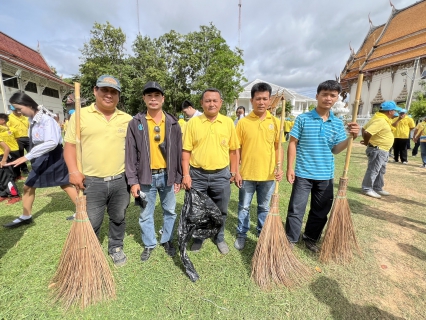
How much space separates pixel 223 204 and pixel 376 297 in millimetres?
1712

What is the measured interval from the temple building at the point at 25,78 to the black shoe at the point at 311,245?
1675 centimetres

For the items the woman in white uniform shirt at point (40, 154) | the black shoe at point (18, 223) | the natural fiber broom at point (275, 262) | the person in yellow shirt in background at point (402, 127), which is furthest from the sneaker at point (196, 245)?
the person in yellow shirt in background at point (402, 127)

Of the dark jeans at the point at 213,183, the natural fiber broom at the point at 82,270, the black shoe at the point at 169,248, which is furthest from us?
the black shoe at the point at 169,248

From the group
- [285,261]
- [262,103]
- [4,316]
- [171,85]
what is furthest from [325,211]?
[171,85]

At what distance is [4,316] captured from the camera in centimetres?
178

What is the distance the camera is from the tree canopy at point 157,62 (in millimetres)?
24906

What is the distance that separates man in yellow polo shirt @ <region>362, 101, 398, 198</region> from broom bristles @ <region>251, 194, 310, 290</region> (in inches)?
116

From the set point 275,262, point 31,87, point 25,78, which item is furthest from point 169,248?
point 31,87

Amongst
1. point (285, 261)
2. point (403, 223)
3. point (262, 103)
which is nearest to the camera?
point (285, 261)

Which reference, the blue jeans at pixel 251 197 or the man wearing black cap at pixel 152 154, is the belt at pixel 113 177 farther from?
the blue jeans at pixel 251 197

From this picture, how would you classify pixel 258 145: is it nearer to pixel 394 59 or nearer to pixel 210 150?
pixel 210 150

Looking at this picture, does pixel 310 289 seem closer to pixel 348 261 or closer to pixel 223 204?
pixel 348 261

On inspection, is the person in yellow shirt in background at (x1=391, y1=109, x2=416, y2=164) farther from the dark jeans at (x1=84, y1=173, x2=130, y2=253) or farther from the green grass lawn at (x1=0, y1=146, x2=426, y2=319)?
the dark jeans at (x1=84, y1=173, x2=130, y2=253)

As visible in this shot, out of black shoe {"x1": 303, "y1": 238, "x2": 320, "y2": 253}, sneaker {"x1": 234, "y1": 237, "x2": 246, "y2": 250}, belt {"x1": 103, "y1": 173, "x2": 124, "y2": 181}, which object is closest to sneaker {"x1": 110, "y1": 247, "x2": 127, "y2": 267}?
belt {"x1": 103, "y1": 173, "x2": 124, "y2": 181}
